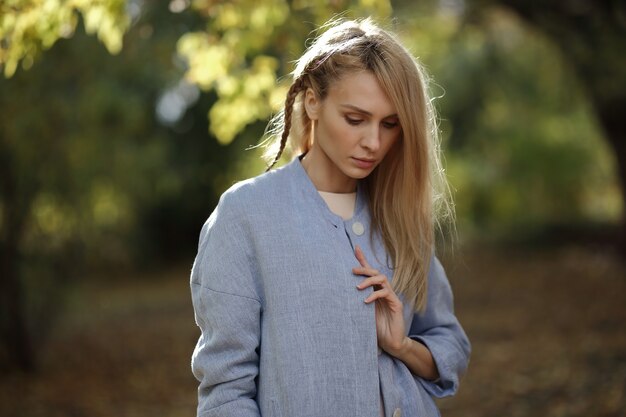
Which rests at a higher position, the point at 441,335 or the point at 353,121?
the point at 353,121

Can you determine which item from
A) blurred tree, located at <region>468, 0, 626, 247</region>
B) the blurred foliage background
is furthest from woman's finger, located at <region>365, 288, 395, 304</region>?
blurred tree, located at <region>468, 0, 626, 247</region>

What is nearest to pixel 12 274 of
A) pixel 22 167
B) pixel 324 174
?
pixel 22 167

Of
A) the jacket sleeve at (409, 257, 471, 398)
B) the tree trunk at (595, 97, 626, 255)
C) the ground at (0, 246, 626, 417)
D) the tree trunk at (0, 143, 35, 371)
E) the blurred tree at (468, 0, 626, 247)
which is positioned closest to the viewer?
the jacket sleeve at (409, 257, 471, 398)

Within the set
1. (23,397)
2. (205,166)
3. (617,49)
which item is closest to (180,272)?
(205,166)

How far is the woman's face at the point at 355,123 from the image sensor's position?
2146 mm

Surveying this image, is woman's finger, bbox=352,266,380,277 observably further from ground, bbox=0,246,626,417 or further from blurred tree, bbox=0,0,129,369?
blurred tree, bbox=0,0,129,369

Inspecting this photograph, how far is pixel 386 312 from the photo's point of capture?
222 centimetres

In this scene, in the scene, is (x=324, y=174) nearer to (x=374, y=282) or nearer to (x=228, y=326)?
(x=374, y=282)

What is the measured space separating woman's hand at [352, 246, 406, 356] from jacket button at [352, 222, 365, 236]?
59 millimetres

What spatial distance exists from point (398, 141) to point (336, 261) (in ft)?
1.38

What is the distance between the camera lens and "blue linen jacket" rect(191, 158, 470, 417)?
6.73 feet

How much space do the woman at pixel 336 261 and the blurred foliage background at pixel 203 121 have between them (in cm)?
113

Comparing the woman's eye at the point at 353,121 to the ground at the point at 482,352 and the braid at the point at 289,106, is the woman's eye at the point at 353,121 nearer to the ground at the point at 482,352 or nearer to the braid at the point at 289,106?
the braid at the point at 289,106

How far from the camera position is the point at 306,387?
205 cm
